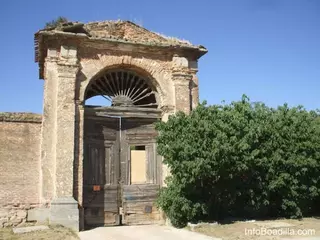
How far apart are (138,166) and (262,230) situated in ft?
14.5

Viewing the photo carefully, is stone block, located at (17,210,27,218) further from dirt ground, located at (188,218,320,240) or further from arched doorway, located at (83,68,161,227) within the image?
dirt ground, located at (188,218,320,240)

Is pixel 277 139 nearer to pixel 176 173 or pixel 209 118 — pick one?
pixel 209 118

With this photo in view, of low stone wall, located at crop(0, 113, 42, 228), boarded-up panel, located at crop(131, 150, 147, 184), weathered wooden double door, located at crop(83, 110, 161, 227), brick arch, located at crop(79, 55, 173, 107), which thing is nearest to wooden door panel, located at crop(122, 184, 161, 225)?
weathered wooden double door, located at crop(83, 110, 161, 227)

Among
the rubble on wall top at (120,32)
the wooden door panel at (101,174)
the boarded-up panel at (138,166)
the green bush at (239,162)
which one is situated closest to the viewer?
the green bush at (239,162)

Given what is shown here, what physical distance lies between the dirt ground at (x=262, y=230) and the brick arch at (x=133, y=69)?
4.39 meters

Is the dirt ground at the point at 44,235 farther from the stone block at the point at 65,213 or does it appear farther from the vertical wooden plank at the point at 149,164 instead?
the vertical wooden plank at the point at 149,164

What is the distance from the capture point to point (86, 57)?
11609mm

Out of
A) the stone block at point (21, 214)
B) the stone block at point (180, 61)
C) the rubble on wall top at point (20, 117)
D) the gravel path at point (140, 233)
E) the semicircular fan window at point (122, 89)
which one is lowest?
the gravel path at point (140, 233)

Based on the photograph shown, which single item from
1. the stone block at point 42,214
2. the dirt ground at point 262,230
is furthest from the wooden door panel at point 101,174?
the dirt ground at point 262,230

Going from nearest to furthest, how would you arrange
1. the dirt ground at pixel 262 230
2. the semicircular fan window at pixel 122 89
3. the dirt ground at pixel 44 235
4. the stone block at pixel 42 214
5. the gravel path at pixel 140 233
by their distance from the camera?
the dirt ground at pixel 44 235
the dirt ground at pixel 262 230
the gravel path at pixel 140 233
the stone block at pixel 42 214
the semicircular fan window at pixel 122 89

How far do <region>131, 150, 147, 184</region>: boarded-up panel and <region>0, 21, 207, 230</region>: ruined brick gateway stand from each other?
3 centimetres

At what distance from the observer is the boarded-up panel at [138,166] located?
11891 millimetres

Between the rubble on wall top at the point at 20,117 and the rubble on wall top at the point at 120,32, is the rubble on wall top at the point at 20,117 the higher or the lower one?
the lower one

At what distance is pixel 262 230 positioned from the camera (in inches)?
370
